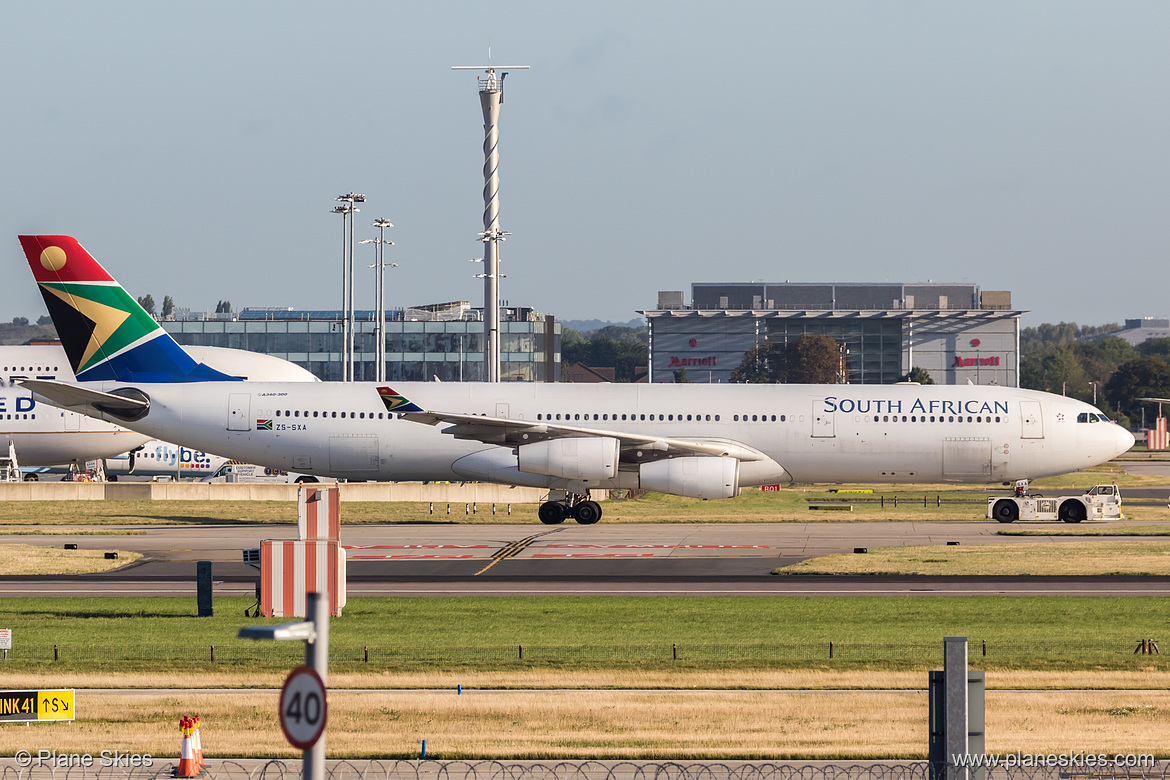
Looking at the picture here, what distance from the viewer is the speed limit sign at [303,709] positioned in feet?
25.3

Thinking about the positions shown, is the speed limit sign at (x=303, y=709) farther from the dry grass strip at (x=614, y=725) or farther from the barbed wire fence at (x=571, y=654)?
the barbed wire fence at (x=571, y=654)

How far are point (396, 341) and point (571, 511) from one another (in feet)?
398

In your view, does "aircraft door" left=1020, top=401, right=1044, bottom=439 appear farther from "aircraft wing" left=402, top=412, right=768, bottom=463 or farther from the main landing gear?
the main landing gear

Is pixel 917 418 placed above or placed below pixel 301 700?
above

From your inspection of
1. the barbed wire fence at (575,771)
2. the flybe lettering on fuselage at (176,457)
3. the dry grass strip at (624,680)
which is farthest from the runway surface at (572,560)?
the flybe lettering on fuselage at (176,457)

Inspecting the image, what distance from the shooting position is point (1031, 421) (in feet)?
149

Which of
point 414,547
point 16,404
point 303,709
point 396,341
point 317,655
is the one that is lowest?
point 414,547

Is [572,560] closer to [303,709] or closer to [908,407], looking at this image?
[908,407]

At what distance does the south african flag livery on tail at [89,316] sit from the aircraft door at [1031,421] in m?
29.9

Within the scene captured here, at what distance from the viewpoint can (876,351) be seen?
19750cm

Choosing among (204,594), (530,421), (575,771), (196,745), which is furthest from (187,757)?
(530,421)

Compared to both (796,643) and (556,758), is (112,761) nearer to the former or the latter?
(556,758)

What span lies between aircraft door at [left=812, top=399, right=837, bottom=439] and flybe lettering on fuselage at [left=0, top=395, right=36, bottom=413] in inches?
1595

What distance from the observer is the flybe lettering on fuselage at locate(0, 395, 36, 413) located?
6475 centimetres
